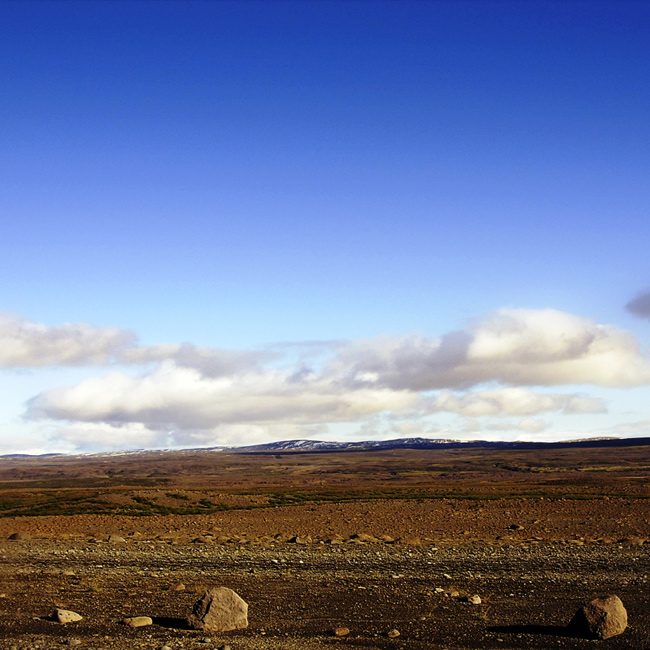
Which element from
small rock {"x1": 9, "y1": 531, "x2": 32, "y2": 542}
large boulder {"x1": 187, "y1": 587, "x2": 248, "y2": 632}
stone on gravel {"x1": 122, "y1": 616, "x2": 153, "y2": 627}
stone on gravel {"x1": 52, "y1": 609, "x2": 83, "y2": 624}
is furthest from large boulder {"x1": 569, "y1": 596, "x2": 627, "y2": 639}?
small rock {"x1": 9, "y1": 531, "x2": 32, "y2": 542}

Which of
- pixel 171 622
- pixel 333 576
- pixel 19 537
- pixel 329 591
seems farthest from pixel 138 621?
pixel 19 537

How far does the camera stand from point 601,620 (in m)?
13.7

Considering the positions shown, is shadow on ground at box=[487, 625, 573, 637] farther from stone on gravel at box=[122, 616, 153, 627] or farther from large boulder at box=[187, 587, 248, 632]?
stone on gravel at box=[122, 616, 153, 627]

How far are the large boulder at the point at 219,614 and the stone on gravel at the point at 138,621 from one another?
3.60 feet

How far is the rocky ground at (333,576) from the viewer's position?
46.8ft

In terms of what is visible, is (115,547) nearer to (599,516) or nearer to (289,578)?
(289,578)

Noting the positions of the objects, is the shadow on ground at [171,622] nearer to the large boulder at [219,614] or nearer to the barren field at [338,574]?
the barren field at [338,574]

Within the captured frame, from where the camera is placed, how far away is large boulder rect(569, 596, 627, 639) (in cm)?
1372

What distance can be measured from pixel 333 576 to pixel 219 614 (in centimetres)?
789

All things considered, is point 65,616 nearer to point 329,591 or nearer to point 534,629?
point 329,591

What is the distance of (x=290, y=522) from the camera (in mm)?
39844

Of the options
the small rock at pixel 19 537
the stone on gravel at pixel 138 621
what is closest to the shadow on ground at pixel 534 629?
the stone on gravel at pixel 138 621

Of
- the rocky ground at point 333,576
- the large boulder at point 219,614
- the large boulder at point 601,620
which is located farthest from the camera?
the large boulder at point 219,614

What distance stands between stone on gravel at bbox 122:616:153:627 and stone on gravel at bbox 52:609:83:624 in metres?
1.20
